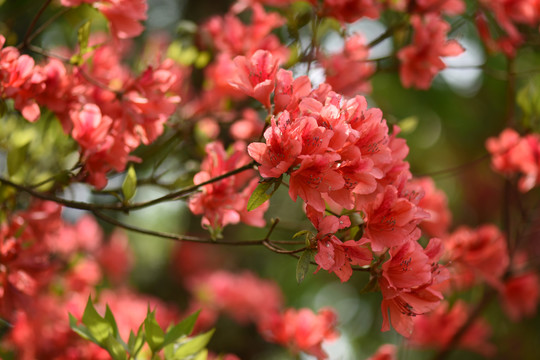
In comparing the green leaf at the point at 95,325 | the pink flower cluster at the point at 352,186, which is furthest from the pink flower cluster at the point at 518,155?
the green leaf at the point at 95,325

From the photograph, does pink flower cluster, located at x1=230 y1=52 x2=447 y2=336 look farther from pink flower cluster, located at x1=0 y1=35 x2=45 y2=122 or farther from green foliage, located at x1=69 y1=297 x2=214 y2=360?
pink flower cluster, located at x1=0 y1=35 x2=45 y2=122

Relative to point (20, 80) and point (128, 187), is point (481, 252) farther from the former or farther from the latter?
point (20, 80)

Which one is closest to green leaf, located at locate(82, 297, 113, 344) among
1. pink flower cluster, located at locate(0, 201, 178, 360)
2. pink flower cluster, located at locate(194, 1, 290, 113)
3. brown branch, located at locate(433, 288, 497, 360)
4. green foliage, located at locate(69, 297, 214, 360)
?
green foliage, located at locate(69, 297, 214, 360)

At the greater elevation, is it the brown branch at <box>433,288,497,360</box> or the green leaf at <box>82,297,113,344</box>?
the green leaf at <box>82,297,113,344</box>

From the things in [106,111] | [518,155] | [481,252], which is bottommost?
[481,252]

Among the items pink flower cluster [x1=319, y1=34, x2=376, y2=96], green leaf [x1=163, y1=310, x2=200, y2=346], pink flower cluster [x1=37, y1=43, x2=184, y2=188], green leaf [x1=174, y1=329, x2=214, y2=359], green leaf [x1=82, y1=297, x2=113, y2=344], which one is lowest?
green leaf [x1=174, y1=329, x2=214, y2=359]

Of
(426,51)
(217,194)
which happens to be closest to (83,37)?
(217,194)

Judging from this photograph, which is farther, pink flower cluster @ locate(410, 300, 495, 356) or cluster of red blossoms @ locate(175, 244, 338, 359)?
pink flower cluster @ locate(410, 300, 495, 356)

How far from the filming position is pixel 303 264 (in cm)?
101

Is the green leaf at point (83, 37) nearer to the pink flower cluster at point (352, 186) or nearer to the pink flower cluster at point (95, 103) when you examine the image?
the pink flower cluster at point (95, 103)

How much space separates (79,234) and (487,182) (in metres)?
3.49

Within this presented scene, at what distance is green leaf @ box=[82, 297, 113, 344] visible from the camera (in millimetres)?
1205

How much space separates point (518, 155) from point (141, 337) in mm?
1347

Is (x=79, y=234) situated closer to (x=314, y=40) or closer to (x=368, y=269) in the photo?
(x=314, y=40)
